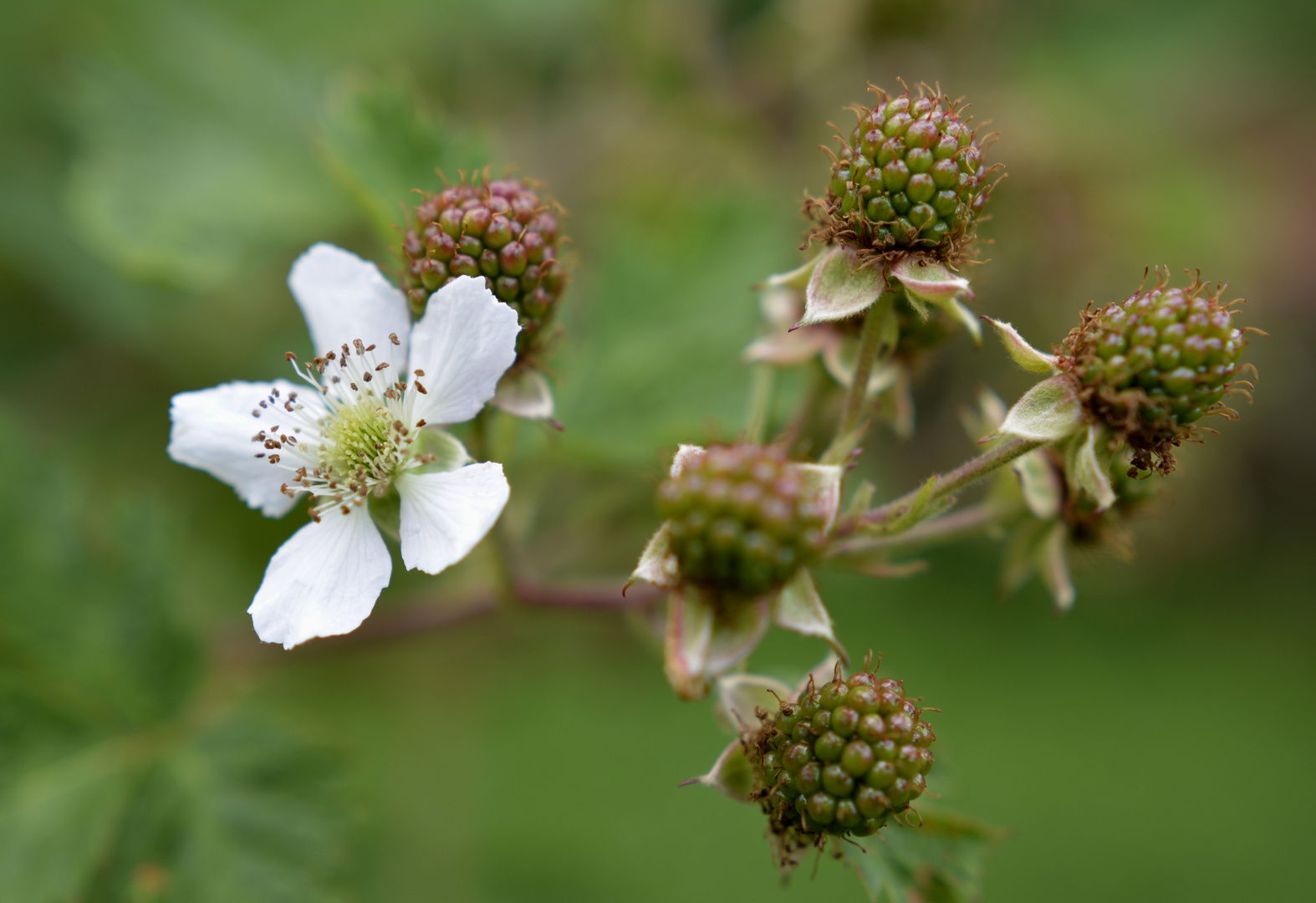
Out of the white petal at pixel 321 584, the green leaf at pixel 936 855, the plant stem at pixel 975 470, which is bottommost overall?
the green leaf at pixel 936 855

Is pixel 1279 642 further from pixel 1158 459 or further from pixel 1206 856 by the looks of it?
pixel 1158 459

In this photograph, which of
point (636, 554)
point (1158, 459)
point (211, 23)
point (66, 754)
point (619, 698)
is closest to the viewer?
point (1158, 459)

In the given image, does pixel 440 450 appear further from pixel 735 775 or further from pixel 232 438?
pixel 735 775

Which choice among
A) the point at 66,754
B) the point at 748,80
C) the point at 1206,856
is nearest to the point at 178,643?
the point at 66,754

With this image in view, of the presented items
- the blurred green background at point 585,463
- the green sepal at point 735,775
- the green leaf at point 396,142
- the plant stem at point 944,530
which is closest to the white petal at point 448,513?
the blurred green background at point 585,463

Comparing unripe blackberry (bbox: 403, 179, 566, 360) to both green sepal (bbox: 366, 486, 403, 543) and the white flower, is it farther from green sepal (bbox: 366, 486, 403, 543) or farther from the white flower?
green sepal (bbox: 366, 486, 403, 543)

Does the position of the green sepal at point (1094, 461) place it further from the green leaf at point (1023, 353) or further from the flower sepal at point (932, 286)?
the flower sepal at point (932, 286)

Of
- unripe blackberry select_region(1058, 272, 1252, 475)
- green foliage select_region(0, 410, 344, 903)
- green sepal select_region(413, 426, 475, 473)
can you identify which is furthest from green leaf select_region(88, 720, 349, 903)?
unripe blackberry select_region(1058, 272, 1252, 475)
